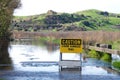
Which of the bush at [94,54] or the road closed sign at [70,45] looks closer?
the road closed sign at [70,45]

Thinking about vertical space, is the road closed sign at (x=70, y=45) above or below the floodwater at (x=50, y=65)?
above

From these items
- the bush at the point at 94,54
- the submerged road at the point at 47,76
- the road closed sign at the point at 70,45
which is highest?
the road closed sign at the point at 70,45

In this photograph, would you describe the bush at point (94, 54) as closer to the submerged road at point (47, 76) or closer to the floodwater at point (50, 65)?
the floodwater at point (50, 65)

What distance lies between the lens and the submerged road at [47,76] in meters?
28.2

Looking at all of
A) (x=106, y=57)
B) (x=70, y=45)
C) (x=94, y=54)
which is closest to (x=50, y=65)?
(x=70, y=45)

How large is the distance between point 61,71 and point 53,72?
869mm

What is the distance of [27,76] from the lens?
29.1 m

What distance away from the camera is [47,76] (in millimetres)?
29156

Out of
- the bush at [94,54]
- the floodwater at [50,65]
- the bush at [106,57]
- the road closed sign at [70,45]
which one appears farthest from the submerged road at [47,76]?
the bush at [94,54]

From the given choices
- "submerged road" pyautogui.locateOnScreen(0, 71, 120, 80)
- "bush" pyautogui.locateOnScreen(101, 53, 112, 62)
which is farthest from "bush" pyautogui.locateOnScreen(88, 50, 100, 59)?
"submerged road" pyautogui.locateOnScreen(0, 71, 120, 80)

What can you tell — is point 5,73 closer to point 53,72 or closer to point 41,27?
point 53,72

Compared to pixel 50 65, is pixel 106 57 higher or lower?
lower

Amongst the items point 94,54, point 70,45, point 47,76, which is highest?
point 70,45

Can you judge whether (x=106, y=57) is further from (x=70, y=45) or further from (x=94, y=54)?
(x=70, y=45)
